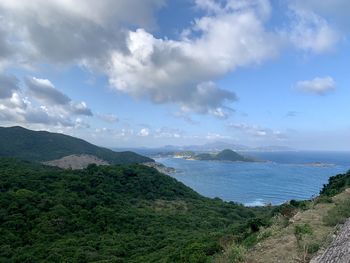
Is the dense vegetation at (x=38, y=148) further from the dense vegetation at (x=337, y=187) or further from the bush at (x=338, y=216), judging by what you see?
the bush at (x=338, y=216)

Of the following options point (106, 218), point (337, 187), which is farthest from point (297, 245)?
point (106, 218)

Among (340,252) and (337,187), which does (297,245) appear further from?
(337,187)

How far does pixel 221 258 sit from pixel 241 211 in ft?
193

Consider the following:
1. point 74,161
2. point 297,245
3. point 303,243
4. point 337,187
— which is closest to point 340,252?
point 303,243

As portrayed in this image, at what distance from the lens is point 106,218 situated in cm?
5153

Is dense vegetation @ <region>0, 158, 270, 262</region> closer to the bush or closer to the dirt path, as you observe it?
the dirt path

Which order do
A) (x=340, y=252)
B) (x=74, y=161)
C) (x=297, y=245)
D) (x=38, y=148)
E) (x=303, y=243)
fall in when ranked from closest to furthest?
(x=340, y=252), (x=303, y=243), (x=297, y=245), (x=74, y=161), (x=38, y=148)

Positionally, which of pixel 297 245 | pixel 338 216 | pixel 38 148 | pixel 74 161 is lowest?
pixel 74 161

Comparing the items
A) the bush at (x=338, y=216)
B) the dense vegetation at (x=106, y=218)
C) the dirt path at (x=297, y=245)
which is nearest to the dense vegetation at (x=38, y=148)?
the dense vegetation at (x=106, y=218)

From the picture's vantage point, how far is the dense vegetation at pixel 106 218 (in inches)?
1326

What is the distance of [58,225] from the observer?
151 feet

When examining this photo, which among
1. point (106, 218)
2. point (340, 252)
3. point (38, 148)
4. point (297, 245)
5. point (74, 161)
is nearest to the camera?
point (340, 252)

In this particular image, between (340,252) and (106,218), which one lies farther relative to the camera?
(106,218)

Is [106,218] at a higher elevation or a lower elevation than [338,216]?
lower
